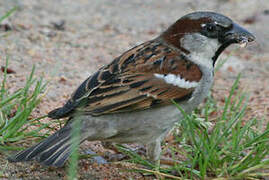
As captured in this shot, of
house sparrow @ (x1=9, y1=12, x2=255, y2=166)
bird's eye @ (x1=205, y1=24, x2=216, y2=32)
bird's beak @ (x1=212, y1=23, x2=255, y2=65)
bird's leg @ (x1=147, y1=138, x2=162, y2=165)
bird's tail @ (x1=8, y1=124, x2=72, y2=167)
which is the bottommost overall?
bird's leg @ (x1=147, y1=138, x2=162, y2=165)

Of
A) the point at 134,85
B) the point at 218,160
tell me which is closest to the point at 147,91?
the point at 134,85

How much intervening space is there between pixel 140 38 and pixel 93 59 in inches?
46.8

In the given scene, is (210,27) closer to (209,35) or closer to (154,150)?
(209,35)

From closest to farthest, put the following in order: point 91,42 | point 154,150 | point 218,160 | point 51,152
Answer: point 51,152 < point 218,160 < point 154,150 < point 91,42

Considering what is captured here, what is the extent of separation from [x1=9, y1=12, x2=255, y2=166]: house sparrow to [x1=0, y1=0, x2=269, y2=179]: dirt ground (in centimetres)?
26

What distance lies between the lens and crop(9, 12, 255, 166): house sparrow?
3.35 meters

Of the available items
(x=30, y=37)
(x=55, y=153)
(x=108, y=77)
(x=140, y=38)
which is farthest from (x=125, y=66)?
(x=140, y=38)

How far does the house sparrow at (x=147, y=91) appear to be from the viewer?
3.35 meters

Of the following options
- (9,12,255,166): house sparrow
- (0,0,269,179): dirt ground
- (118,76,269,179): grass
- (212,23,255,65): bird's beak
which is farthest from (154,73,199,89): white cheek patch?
(0,0,269,179): dirt ground

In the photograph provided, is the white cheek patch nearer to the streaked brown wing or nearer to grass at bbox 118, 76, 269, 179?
the streaked brown wing

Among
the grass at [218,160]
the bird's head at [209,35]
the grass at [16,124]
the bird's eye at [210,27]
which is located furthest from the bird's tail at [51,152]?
the bird's eye at [210,27]

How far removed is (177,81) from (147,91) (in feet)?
0.90

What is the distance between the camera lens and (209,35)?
Result: 384 centimetres

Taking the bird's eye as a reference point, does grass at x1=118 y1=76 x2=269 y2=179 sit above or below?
below
